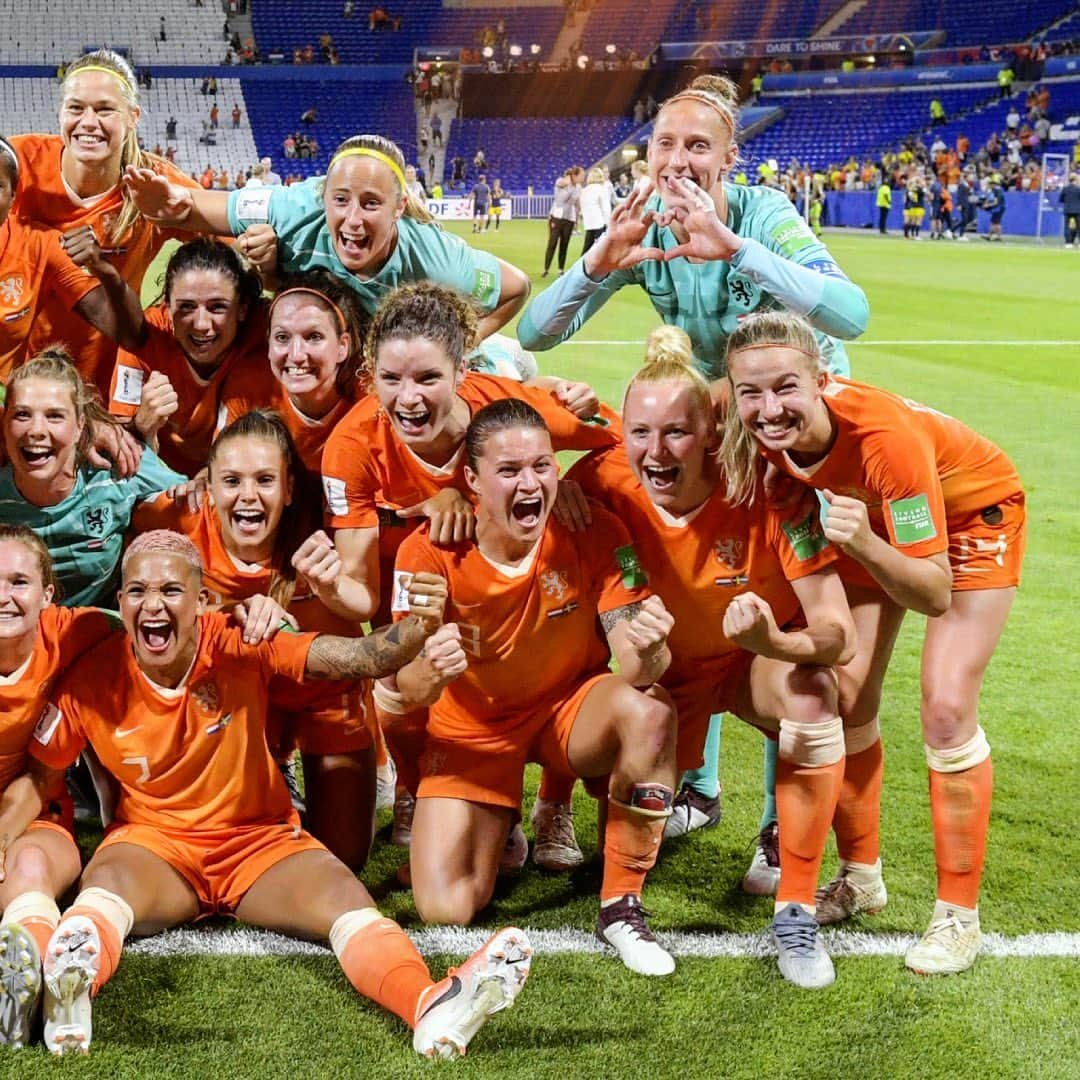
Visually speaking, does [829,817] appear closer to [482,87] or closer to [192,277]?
[192,277]

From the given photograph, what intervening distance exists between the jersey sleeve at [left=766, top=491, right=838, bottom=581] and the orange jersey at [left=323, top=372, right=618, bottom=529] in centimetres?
72

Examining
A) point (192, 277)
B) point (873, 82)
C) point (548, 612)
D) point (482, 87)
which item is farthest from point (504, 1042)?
point (482, 87)

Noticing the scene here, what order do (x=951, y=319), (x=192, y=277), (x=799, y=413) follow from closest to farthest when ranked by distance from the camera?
(x=799, y=413), (x=192, y=277), (x=951, y=319)

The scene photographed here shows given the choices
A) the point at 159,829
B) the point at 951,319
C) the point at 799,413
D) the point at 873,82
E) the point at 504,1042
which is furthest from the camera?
the point at 873,82

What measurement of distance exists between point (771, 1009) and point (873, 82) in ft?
164

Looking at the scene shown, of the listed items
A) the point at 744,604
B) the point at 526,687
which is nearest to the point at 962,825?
the point at 744,604

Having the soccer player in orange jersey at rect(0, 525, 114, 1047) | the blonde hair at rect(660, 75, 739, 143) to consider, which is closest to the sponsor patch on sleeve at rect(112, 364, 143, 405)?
the soccer player in orange jersey at rect(0, 525, 114, 1047)

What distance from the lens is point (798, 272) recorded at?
3.74 m

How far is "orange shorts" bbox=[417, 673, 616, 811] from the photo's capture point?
150 inches

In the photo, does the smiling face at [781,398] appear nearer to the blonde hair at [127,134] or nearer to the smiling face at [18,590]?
the smiling face at [18,590]

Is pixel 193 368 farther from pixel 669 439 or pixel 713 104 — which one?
pixel 713 104

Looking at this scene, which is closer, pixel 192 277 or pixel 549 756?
pixel 549 756

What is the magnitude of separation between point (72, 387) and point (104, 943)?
5.40 ft

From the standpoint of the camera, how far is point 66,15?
53.7m
